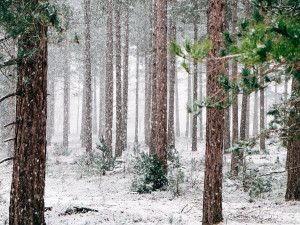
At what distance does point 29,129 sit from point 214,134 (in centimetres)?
358

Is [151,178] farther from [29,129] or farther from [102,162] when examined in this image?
[29,129]

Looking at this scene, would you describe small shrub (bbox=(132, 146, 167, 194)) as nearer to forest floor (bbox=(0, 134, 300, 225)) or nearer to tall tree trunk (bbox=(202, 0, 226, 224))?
forest floor (bbox=(0, 134, 300, 225))

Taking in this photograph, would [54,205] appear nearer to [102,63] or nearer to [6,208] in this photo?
[6,208]

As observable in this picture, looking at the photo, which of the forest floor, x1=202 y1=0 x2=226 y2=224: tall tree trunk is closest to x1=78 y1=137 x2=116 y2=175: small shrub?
the forest floor

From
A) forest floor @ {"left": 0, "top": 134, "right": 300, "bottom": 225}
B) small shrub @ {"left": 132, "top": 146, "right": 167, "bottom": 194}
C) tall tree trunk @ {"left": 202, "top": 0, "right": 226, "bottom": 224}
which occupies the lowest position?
forest floor @ {"left": 0, "top": 134, "right": 300, "bottom": 225}

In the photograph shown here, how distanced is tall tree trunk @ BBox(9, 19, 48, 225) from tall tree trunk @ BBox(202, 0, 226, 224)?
328cm

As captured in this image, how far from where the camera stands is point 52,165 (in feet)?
52.0

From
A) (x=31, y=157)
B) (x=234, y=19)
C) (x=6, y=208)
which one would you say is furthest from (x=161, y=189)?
(x=234, y=19)

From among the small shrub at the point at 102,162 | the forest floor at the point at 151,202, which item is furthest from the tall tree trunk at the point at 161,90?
the small shrub at the point at 102,162

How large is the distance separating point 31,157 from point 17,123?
0.65 meters

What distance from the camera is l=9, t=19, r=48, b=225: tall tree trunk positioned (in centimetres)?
510

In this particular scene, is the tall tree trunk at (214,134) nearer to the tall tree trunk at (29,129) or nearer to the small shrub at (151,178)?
the tall tree trunk at (29,129)

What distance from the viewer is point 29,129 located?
5113mm

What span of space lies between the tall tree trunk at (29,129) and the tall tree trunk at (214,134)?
3279mm
